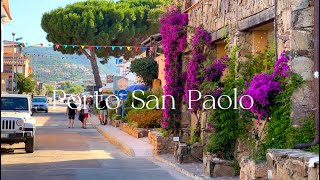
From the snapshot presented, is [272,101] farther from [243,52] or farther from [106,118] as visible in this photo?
[106,118]

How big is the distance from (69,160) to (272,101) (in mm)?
8190

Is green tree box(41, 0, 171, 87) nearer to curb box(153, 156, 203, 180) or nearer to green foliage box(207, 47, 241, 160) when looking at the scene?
curb box(153, 156, 203, 180)

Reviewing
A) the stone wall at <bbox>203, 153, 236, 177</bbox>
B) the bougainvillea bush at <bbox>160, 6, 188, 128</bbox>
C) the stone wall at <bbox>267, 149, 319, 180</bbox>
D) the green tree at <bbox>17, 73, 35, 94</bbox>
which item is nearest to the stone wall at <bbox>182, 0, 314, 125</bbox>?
the stone wall at <bbox>267, 149, 319, 180</bbox>

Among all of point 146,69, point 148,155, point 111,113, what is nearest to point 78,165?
point 148,155

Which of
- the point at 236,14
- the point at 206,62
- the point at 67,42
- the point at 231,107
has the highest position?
the point at 67,42

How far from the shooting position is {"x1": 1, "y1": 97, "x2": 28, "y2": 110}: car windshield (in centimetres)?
2103

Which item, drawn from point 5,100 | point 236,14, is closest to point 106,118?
point 5,100

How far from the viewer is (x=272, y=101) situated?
10.2m

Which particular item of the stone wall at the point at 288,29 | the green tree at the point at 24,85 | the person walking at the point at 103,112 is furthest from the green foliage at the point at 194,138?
the green tree at the point at 24,85

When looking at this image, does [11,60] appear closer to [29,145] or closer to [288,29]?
[29,145]

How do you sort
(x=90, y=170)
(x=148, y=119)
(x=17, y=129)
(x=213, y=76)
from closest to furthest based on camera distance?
1. (x=213, y=76)
2. (x=90, y=170)
3. (x=17, y=129)
4. (x=148, y=119)

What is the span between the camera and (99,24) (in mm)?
58812

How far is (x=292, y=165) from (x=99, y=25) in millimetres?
51839

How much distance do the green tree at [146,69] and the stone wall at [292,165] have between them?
1151 inches
